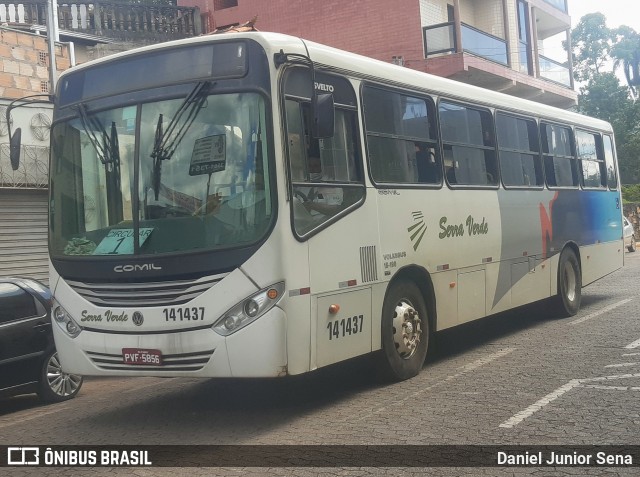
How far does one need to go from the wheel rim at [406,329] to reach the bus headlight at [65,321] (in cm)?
297

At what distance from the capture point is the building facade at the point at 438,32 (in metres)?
25.1

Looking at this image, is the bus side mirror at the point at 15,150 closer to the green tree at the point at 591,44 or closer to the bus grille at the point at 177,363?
the bus grille at the point at 177,363

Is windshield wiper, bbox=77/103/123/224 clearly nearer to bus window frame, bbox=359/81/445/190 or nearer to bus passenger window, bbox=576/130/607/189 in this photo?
bus window frame, bbox=359/81/445/190

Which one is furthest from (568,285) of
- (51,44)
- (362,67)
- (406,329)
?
(51,44)

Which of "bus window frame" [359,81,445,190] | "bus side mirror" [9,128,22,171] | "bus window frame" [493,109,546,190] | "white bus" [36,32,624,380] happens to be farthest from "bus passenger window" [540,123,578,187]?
"bus side mirror" [9,128,22,171]

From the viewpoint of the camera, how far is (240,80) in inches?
269

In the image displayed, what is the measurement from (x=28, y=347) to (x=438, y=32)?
62.4 feet

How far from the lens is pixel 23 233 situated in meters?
16.0

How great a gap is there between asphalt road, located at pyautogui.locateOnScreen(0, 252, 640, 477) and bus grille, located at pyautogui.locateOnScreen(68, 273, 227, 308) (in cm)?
107

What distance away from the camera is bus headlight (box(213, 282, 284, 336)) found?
6.58 metres

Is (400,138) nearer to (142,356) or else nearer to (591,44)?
(142,356)

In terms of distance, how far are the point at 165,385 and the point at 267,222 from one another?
11.6 feet

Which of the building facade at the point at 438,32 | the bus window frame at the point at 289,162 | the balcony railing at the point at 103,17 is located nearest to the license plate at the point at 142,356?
the bus window frame at the point at 289,162

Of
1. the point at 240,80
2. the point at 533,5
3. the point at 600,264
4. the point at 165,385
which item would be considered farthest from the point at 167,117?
the point at 533,5
